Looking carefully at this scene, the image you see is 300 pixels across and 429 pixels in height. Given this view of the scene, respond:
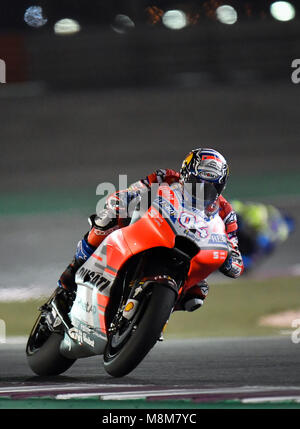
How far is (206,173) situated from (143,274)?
64cm

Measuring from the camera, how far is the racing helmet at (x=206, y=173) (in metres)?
4.95

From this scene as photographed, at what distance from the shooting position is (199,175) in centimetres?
496

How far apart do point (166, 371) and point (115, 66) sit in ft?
38.2

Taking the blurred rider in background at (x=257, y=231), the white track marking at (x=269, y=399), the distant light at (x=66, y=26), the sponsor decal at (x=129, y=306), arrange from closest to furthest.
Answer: the white track marking at (x=269, y=399)
the sponsor decal at (x=129, y=306)
the blurred rider in background at (x=257, y=231)
the distant light at (x=66, y=26)

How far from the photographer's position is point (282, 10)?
58.0 ft

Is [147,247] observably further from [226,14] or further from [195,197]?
[226,14]

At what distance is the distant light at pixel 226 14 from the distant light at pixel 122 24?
1.71 metres

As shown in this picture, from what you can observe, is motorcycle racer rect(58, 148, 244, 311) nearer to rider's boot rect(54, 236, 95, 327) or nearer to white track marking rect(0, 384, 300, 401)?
rider's boot rect(54, 236, 95, 327)

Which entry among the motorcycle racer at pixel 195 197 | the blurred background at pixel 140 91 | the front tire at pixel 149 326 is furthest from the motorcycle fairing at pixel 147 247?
the blurred background at pixel 140 91

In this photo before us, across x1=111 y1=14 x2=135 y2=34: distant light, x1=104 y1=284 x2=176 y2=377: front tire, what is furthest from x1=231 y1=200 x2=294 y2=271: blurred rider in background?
x1=111 y1=14 x2=135 y2=34: distant light

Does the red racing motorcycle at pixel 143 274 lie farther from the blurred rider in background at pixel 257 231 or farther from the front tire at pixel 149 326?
the blurred rider in background at pixel 257 231

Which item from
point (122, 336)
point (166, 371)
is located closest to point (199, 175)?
point (122, 336)

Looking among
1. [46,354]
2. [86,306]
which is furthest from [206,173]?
[46,354]

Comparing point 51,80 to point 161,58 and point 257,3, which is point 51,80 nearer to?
point 161,58
